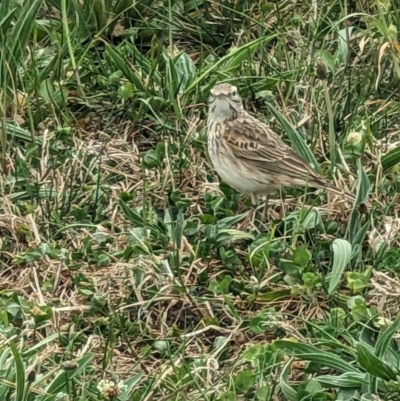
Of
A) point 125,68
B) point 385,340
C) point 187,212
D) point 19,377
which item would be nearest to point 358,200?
point 187,212

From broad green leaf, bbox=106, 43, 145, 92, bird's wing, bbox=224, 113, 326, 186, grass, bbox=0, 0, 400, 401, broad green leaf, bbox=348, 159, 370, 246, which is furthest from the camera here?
broad green leaf, bbox=106, 43, 145, 92

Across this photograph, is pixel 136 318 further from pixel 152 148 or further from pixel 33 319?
pixel 152 148

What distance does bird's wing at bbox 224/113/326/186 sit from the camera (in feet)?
22.3

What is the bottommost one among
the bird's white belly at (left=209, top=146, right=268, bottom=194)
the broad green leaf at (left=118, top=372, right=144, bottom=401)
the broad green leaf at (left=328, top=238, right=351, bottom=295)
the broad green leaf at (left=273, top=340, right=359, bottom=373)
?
the bird's white belly at (left=209, top=146, right=268, bottom=194)

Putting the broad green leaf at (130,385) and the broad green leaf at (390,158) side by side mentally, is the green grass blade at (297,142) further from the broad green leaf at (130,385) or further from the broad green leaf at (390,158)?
the broad green leaf at (130,385)

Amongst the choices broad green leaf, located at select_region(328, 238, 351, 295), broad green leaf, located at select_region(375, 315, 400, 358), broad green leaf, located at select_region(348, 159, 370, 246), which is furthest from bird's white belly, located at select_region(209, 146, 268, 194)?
broad green leaf, located at select_region(375, 315, 400, 358)

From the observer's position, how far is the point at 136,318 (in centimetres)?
607

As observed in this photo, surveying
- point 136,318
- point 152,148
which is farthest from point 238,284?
point 152,148

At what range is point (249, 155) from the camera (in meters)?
7.04

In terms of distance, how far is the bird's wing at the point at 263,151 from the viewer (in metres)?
6.80

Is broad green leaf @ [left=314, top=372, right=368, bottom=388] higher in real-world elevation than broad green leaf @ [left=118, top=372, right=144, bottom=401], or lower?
higher

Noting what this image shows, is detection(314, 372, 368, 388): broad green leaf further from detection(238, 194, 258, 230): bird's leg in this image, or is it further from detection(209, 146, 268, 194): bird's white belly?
detection(209, 146, 268, 194): bird's white belly

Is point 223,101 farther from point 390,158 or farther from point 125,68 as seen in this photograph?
point 390,158

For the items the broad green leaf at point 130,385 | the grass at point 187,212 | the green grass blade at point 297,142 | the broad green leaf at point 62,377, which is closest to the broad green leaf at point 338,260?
the grass at point 187,212
